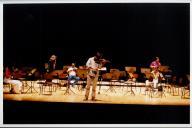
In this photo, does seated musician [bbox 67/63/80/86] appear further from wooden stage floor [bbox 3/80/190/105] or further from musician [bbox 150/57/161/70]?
musician [bbox 150/57/161/70]

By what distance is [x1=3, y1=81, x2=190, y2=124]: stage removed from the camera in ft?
25.7

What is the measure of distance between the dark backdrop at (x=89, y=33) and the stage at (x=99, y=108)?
528 millimetres

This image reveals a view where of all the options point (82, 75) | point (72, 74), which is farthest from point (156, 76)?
point (72, 74)

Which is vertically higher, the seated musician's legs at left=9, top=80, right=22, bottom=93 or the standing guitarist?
the standing guitarist

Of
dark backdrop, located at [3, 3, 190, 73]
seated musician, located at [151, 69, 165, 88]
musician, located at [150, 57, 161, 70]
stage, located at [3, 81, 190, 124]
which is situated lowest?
stage, located at [3, 81, 190, 124]

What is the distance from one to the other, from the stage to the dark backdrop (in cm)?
53

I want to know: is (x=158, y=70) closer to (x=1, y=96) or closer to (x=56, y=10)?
(x=56, y=10)

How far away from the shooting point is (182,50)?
7.80 m

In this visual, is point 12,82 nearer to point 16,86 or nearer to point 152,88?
point 16,86

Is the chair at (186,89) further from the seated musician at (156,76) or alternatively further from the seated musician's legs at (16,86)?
the seated musician's legs at (16,86)

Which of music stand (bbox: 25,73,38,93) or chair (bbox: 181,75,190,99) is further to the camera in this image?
music stand (bbox: 25,73,38,93)

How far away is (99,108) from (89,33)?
1.33 meters

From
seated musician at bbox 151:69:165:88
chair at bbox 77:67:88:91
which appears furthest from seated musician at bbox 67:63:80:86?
seated musician at bbox 151:69:165:88

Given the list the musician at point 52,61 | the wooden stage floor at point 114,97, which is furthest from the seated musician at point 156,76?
the musician at point 52,61
